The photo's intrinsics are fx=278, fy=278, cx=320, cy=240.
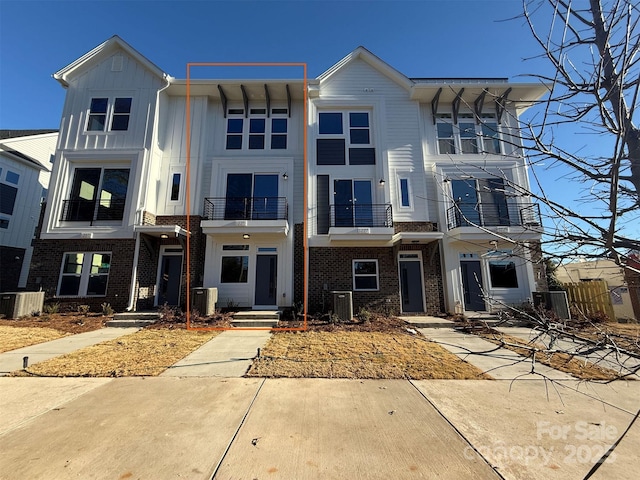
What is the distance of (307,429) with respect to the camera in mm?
3053

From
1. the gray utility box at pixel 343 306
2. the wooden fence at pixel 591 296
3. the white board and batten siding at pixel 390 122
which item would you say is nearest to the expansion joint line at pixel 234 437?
the gray utility box at pixel 343 306

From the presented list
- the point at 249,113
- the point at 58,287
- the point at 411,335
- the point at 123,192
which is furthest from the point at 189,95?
the point at 411,335

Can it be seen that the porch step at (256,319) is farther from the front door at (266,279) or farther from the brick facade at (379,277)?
the brick facade at (379,277)

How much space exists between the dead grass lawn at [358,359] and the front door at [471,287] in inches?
187

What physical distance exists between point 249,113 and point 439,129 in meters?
8.87

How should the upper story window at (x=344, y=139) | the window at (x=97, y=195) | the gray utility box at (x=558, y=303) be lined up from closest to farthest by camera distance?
the gray utility box at (x=558, y=303) < the window at (x=97, y=195) < the upper story window at (x=344, y=139)

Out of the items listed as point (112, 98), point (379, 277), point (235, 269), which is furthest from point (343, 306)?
point (112, 98)

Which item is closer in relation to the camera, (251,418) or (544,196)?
(544,196)

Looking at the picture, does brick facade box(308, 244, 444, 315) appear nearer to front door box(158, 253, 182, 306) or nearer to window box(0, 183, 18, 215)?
front door box(158, 253, 182, 306)

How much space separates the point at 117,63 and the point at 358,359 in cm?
1611

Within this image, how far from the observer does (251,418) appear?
129 inches

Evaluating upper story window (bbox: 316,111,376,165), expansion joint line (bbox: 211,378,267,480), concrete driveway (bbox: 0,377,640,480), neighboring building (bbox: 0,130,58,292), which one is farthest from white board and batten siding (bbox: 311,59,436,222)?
neighboring building (bbox: 0,130,58,292)

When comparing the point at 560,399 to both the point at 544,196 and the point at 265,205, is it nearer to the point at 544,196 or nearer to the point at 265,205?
the point at 544,196

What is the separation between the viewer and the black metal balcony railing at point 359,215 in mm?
11523
